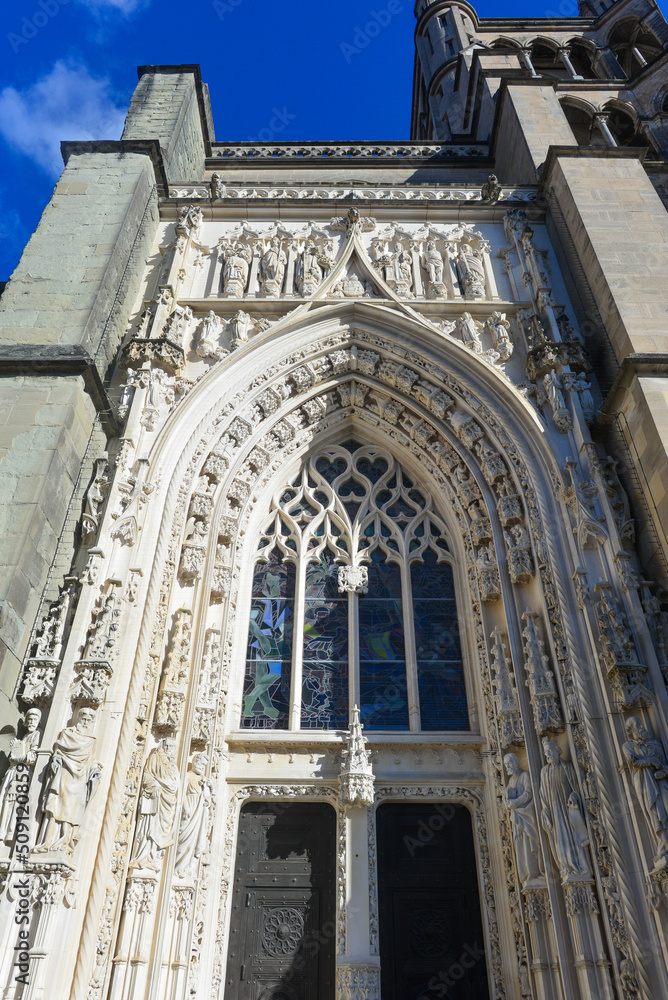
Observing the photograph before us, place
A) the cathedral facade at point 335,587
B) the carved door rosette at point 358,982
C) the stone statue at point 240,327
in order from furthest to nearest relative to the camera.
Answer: the stone statue at point 240,327 → the carved door rosette at point 358,982 → the cathedral facade at point 335,587

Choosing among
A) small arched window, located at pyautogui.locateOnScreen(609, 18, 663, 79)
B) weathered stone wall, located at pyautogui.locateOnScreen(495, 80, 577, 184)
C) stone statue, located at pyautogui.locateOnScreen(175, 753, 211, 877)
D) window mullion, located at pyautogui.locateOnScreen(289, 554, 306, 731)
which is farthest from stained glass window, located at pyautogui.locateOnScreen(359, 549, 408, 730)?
small arched window, located at pyautogui.locateOnScreen(609, 18, 663, 79)

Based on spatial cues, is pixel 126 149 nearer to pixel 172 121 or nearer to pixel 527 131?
pixel 172 121

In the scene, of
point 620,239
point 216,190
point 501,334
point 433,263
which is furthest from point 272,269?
point 620,239

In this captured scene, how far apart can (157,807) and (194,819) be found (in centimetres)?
41

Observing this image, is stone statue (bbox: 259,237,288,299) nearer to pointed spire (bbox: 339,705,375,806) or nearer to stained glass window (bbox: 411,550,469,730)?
stained glass window (bbox: 411,550,469,730)

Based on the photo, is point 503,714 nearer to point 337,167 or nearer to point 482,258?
point 482,258

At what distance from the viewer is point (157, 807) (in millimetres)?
6832

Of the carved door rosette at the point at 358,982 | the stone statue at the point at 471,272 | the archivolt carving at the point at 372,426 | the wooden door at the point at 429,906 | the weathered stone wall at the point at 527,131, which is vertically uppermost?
the weathered stone wall at the point at 527,131

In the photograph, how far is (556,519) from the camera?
27.1ft

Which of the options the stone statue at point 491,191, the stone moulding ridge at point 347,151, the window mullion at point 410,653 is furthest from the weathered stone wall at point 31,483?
the stone moulding ridge at point 347,151

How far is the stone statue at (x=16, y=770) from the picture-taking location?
241 inches

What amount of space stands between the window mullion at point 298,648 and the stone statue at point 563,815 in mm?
2670

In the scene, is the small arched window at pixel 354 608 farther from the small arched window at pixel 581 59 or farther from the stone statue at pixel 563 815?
the small arched window at pixel 581 59

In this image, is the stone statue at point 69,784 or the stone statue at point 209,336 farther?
the stone statue at point 209,336
